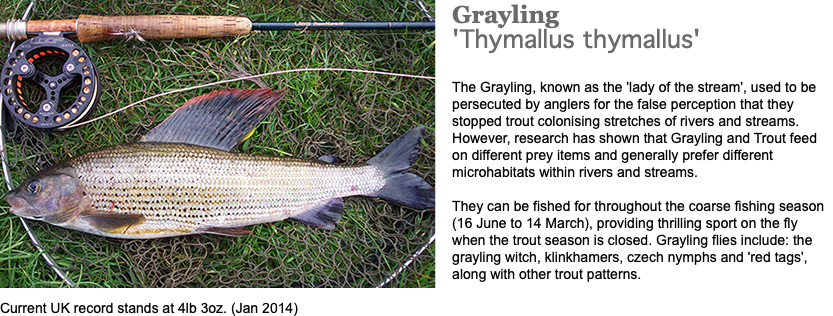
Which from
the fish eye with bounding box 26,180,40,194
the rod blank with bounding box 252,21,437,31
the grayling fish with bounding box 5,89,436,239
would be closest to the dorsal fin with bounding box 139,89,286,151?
the grayling fish with bounding box 5,89,436,239

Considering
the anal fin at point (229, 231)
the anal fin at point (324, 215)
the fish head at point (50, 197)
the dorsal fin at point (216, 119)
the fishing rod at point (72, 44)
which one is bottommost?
the anal fin at point (229, 231)

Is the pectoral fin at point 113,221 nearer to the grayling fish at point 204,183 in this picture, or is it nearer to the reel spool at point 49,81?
the grayling fish at point 204,183

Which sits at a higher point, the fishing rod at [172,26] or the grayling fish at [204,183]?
the fishing rod at [172,26]

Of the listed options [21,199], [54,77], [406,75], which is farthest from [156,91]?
[406,75]

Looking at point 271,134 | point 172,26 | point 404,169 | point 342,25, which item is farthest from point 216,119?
point 404,169

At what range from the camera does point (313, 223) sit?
1.93 m

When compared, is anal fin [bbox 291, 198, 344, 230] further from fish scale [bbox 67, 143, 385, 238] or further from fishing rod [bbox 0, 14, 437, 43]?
fishing rod [bbox 0, 14, 437, 43]

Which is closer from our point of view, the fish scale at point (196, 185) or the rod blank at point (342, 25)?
the fish scale at point (196, 185)

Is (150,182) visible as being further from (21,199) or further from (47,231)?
(47,231)

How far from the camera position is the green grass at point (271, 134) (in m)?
1.99

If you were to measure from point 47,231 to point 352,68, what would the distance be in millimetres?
1647

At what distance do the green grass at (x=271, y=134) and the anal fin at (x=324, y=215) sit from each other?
0.41ft

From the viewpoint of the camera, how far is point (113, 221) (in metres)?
1.81

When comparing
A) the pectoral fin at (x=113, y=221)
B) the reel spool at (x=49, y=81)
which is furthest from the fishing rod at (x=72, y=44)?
the pectoral fin at (x=113, y=221)
